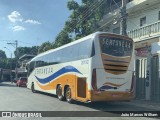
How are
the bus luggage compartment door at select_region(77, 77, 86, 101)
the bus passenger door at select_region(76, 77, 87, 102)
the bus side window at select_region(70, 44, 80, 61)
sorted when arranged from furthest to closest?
the bus side window at select_region(70, 44, 80, 61)
the bus luggage compartment door at select_region(77, 77, 86, 101)
the bus passenger door at select_region(76, 77, 87, 102)

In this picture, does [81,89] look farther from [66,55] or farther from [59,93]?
[59,93]

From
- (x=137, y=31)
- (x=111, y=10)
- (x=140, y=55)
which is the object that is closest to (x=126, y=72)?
(x=140, y=55)

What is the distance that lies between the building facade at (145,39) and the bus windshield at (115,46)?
581cm

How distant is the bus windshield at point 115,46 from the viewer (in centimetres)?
1677

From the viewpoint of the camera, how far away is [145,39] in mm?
25672

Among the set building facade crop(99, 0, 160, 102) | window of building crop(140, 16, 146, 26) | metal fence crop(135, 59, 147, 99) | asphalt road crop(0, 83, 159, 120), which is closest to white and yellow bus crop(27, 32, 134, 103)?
asphalt road crop(0, 83, 159, 120)

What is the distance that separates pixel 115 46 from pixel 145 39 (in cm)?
926

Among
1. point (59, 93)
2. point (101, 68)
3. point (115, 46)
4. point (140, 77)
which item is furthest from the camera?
point (140, 77)

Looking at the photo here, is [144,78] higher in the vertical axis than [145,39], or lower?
lower

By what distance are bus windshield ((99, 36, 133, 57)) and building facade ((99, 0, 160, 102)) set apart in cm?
581

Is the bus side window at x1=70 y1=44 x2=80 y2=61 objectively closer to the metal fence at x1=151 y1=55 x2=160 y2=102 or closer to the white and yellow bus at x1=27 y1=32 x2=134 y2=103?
the white and yellow bus at x1=27 y1=32 x2=134 y2=103

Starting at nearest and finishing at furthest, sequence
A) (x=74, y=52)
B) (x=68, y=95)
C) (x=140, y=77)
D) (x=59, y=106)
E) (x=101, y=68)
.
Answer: (x=101, y=68), (x=59, y=106), (x=74, y=52), (x=68, y=95), (x=140, y=77)

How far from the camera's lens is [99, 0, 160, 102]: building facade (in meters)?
22.8

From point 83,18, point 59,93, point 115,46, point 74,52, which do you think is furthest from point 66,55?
point 83,18
